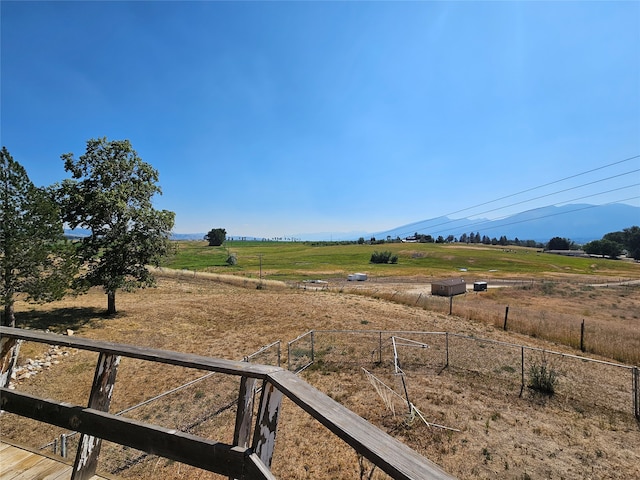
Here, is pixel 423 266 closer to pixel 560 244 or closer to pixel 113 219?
pixel 113 219

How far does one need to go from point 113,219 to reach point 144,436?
21.0 meters

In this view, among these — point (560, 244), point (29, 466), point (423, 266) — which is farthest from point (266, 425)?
point (560, 244)

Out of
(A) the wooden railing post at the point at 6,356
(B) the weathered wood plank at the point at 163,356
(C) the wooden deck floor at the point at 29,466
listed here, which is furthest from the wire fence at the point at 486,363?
(B) the weathered wood plank at the point at 163,356

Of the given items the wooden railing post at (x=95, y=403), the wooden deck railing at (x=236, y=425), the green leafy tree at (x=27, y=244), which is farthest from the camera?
the green leafy tree at (x=27, y=244)

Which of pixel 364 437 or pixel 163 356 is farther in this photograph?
pixel 163 356

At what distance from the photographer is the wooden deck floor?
2.76 meters

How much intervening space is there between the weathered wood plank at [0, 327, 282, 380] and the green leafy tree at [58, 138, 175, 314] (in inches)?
704

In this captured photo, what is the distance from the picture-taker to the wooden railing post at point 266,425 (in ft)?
5.93

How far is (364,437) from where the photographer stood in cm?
143

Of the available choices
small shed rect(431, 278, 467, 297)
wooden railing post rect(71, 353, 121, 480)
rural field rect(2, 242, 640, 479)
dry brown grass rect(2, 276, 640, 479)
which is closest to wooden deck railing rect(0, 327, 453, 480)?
wooden railing post rect(71, 353, 121, 480)

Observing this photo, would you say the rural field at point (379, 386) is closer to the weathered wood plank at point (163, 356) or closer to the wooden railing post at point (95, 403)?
the wooden railing post at point (95, 403)

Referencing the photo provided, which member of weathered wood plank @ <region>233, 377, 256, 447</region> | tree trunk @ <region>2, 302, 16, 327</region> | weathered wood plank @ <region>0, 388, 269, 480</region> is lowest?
tree trunk @ <region>2, 302, 16, 327</region>

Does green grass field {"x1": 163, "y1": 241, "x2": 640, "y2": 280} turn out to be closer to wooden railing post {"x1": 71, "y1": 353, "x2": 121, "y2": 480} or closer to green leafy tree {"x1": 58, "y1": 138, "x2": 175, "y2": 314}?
green leafy tree {"x1": 58, "y1": 138, "x2": 175, "y2": 314}

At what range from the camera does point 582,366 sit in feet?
49.0
